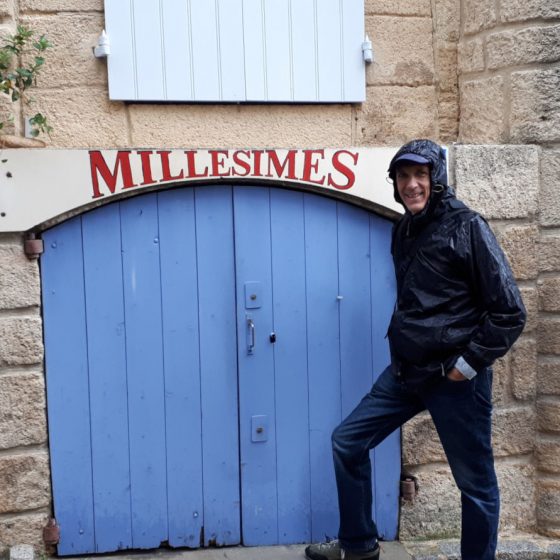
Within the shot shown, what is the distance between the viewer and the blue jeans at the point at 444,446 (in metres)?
3.34

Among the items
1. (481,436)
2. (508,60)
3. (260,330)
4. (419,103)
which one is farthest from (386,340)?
(508,60)

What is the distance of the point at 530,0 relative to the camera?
393 cm

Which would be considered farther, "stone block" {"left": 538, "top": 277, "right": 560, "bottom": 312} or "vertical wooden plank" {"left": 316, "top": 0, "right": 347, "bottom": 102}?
"stone block" {"left": 538, "top": 277, "right": 560, "bottom": 312}

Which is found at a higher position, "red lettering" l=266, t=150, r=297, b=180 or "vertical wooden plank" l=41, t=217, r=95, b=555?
"red lettering" l=266, t=150, r=297, b=180

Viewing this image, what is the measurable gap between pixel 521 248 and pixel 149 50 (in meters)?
1.95

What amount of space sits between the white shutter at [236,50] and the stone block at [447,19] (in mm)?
Result: 408

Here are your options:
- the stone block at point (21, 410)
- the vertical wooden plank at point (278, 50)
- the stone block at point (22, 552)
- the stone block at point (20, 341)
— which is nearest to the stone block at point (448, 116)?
the vertical wooden plank at point (278, 50)

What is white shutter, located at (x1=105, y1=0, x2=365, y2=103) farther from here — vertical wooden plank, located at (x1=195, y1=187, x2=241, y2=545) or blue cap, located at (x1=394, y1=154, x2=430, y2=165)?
blue cap, located at (x1=394, y1=154, x2=430, y2=165)

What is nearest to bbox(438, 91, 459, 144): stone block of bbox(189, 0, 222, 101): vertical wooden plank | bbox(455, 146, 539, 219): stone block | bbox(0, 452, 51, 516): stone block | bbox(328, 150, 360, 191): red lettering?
bbox(455, 146, 539, 219): stone block

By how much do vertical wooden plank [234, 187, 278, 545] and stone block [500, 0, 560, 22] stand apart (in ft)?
4.62

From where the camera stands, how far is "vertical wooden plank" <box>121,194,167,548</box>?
3852mm

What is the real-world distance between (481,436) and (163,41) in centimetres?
215

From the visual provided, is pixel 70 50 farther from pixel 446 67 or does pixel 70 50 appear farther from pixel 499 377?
pixel 499 377

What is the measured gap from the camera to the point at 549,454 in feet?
13.6
